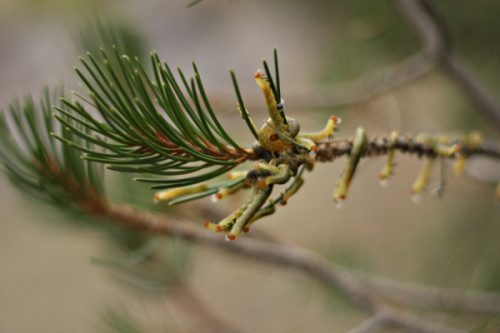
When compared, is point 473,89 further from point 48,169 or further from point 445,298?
point 48,169

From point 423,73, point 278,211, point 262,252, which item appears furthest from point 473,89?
point 278,211

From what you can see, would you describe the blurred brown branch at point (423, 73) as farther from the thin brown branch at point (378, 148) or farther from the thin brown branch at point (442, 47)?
the thin brown branch at point (378, 148)

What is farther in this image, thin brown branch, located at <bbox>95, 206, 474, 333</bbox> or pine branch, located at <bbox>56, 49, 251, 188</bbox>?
thin brown branch, located at <bbox>95, 206, 474, 333</bbox>

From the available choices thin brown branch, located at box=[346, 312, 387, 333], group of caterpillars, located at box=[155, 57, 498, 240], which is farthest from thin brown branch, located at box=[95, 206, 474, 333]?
group of caterpillars, located at box=[155, 57, 498, 240]

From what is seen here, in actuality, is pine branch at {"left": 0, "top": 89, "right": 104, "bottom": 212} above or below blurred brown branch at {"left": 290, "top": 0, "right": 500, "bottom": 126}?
below

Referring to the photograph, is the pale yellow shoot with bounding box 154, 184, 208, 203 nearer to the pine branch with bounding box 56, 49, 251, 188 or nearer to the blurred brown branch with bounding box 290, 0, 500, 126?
the pine branch with bounding box 56, 49, 251, 188

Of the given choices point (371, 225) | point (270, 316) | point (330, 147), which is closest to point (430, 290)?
point (330, 147)

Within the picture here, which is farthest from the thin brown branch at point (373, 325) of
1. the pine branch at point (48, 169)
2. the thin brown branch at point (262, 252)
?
the pine branch at point (48, 169)

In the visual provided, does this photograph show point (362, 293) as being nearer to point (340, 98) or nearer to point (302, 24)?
point (340, 98)
